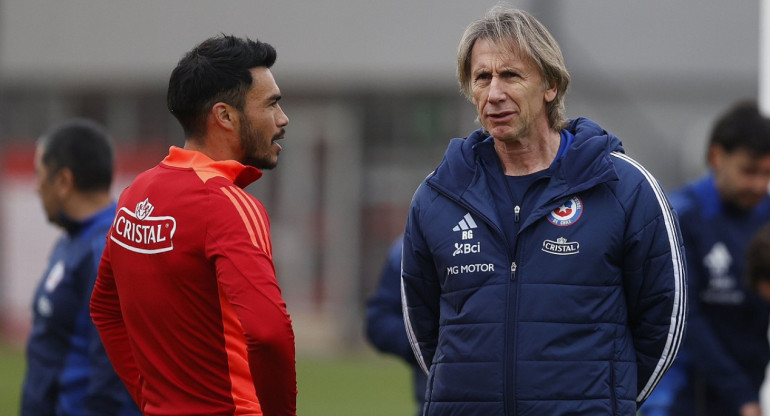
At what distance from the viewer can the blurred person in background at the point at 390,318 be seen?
726cm

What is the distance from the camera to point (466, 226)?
14.8 ft

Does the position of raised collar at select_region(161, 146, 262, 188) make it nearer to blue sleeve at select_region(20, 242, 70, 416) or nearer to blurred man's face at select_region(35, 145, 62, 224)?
blue sleeve at select_region(20, 242, 70, 416)

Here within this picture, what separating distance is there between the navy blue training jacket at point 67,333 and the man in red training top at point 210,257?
1458 millimetres

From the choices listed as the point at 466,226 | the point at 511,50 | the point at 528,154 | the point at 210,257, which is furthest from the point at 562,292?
the point at 210,257

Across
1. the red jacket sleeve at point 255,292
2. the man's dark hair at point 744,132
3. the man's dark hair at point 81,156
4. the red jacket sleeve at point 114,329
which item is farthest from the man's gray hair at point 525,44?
the man's dark hair at point 81,156

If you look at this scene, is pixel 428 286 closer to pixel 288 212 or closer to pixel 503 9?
pixel 503 9

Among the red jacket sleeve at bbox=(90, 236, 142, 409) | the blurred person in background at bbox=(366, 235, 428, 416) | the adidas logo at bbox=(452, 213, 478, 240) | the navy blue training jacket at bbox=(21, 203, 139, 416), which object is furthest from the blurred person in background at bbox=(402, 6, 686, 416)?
the blurred person in background at bbox=(366, 235, 428, 416)

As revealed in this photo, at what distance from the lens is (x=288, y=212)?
2378 centimetres

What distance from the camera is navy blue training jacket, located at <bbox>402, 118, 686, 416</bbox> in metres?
4.34

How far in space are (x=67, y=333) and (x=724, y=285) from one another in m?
3.28

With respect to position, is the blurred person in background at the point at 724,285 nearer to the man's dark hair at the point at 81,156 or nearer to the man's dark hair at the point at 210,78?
the man's dark hair at the point at 81,156

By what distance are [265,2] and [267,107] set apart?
1976cm

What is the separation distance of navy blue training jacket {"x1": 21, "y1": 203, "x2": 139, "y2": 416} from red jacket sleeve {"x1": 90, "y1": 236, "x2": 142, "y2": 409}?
1022 millimetres

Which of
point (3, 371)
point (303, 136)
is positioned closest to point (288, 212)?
point (303, 136)
